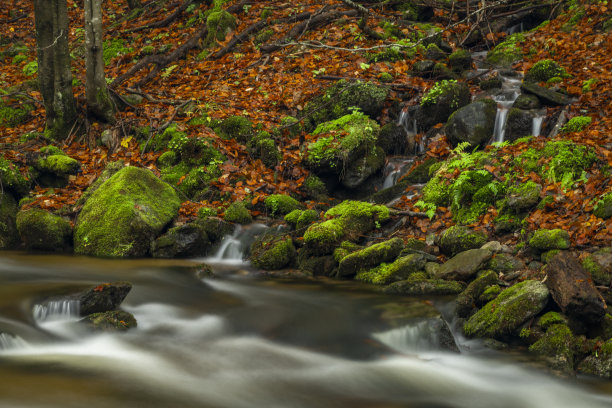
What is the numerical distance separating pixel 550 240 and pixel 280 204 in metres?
4.43

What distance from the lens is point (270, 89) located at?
11.4 m

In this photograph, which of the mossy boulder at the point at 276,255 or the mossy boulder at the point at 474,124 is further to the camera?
the mossy boulder at the point at 474,124

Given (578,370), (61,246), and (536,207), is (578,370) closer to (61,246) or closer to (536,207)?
(536,207)

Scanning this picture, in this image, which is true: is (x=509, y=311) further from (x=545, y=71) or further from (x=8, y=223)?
(x=8, y=223)

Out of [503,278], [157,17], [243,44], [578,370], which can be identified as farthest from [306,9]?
[578,370]

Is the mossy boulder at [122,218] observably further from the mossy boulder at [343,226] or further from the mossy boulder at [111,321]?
the mossy boulder at [111,321]

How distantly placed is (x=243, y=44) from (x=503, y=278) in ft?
35.7

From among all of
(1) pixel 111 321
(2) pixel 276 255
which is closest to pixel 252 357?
(1) pixel 111 321

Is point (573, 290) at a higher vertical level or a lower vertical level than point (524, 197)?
lower

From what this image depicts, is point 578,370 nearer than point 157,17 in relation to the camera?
Yes

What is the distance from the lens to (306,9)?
47.2 feet

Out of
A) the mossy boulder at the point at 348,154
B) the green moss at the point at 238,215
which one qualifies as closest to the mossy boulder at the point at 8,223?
the green moss at the point at 238,215

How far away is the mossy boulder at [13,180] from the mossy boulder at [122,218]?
1.65 meters

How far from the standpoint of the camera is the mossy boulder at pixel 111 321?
177 inches
